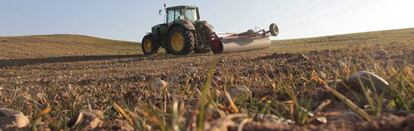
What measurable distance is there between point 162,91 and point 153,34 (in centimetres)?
1494

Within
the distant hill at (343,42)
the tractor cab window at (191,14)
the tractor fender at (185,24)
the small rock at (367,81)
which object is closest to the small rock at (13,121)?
the small rock at (367,81)

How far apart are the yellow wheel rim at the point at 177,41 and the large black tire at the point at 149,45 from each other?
1946 mm

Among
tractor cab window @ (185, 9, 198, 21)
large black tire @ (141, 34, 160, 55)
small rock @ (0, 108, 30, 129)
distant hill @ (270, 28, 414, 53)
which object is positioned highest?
tractor cab window @ (185, 9, 198, 21)

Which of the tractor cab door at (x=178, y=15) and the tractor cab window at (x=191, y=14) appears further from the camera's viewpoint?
the tractor cab window at (x=191, y=14)

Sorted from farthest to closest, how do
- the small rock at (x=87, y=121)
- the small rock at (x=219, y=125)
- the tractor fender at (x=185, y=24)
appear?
the tractor fender at (x=185, y=24) < the small rock at (x=87, y=121) < the small rock at (x=219, y=125)

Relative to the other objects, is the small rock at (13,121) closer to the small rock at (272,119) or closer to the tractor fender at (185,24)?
the small rock at (272,119)

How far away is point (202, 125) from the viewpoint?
1.40 meters

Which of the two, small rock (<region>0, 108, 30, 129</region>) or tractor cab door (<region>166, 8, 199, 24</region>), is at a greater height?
tractor cab door (<region>166, 8, 199, 24</region>)

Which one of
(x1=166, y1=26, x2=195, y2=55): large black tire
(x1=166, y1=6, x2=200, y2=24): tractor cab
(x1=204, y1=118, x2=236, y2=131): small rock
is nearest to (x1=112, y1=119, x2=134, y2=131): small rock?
(x1=204, y1=118, x2=236, y2=131): small rock

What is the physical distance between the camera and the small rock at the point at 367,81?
283cm

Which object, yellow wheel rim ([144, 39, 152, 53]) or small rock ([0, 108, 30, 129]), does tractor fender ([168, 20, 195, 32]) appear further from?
small rock ([0, 108, 30, 129])

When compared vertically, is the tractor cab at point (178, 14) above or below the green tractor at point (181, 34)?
above

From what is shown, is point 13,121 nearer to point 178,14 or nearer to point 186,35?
point 186,35

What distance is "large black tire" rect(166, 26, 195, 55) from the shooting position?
16.3 meters
